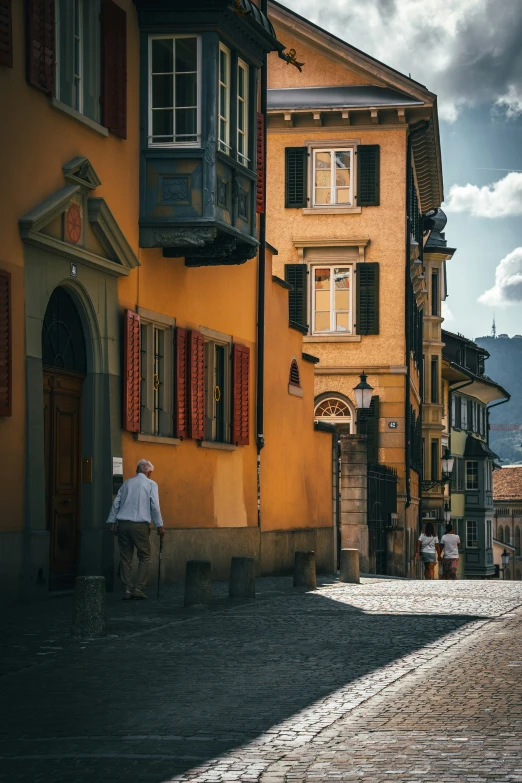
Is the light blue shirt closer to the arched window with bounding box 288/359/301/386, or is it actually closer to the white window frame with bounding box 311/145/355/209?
the arched window with bounding box 288/359/301/386

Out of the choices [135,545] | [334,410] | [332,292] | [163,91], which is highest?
[163,91]

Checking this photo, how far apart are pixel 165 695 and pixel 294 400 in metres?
17.7

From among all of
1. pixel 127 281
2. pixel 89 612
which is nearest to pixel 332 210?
pixel 127 281

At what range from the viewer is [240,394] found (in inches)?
925

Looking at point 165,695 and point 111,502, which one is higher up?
point 111,502

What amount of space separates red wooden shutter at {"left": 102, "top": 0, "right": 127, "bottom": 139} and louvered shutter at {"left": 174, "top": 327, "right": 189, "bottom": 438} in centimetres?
339

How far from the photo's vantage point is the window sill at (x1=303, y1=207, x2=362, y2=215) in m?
38.7

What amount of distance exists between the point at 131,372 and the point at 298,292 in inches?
807

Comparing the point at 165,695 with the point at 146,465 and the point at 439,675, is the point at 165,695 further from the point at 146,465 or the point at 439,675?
the point at 146,465

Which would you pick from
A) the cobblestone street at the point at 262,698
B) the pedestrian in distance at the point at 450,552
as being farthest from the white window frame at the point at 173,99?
the pedestrian in distance at the point at 450,552

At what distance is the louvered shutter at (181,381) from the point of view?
67.6ft

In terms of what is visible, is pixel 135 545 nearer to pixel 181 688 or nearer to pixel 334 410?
pixel 181 688

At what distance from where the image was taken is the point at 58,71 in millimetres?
17109

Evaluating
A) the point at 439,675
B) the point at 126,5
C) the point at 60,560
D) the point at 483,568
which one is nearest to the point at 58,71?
the point at 126,5
